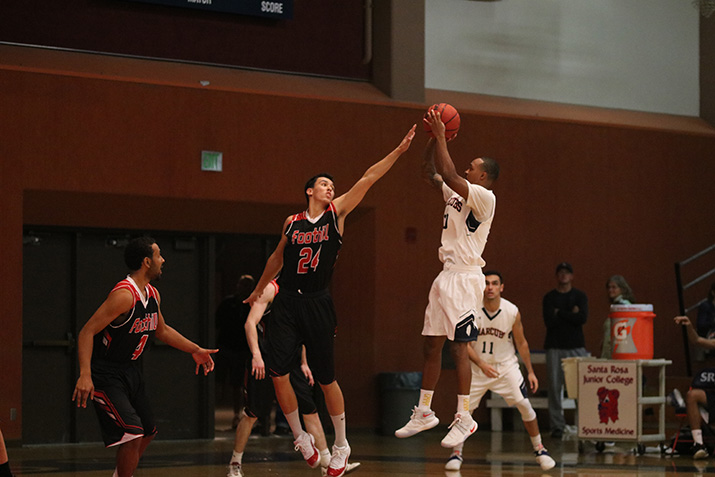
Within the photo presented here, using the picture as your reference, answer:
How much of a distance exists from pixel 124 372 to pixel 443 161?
2.58 metres

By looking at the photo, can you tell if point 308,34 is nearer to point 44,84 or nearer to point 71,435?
point 44,84

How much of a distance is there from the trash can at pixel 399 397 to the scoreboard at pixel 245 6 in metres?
4.44

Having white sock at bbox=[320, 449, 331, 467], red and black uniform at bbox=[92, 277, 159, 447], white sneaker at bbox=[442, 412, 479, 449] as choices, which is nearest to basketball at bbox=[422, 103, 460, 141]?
white sneaker at bbox=[442, 412, 479, 449]

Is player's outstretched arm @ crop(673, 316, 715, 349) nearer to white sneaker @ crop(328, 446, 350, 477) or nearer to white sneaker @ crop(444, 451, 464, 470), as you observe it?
white sneaker @ crop(444, 451, 464, 470)

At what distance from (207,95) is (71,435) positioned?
4.04 m

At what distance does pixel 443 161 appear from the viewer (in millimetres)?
7488

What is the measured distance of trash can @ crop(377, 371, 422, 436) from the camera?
12625 millimetres

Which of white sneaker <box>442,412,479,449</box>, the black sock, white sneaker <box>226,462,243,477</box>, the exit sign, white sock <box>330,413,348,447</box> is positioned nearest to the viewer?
the black sock

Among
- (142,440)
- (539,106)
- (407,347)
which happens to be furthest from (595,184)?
(142,440)

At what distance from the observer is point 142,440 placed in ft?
22.1

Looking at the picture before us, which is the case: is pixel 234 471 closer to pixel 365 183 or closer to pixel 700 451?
pixel 365 183

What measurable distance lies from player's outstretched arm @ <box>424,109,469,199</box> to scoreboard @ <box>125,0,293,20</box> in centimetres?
540

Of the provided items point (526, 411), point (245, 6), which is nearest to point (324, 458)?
point (526, 411)

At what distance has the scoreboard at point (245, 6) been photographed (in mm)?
12219
